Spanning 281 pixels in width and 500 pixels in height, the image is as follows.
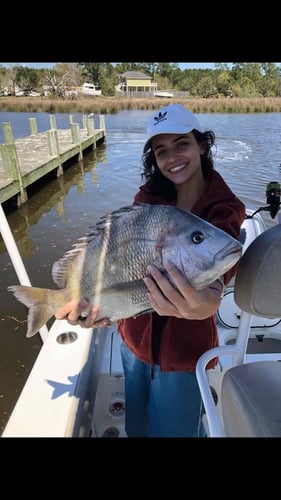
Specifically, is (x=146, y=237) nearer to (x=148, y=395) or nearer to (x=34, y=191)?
(x=148, y=395)

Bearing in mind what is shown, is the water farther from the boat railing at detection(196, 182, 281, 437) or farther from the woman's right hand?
the boat railing at detection(196, 182, 281, 437)

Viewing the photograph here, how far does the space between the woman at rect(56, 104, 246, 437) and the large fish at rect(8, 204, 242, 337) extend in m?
0.07

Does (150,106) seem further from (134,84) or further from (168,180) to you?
(168,180)

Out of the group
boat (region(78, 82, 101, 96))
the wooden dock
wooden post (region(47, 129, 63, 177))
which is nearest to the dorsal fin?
the wooden dock

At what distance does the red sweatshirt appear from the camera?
4.39 ft

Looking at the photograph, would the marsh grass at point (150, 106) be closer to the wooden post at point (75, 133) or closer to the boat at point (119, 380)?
the wooden post at point (75, 133)

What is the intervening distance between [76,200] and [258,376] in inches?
365

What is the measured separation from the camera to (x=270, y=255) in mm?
1258

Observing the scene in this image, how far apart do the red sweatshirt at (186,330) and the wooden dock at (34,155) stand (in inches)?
290

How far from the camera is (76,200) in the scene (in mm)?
10203

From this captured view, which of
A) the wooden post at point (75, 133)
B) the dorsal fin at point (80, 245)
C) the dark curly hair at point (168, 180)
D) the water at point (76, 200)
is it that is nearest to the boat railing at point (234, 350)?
the dark curly hair at point (168, 180)

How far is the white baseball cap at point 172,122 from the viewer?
4.44ft

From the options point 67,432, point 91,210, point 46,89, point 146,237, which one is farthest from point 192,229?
point 46,89
